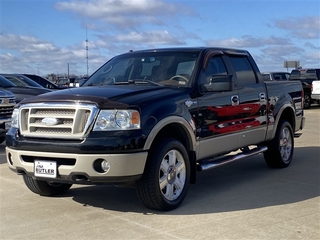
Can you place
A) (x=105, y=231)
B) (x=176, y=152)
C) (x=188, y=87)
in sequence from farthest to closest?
(x=188, y=87) → (x=176, y=152) → (x=105, y=231)

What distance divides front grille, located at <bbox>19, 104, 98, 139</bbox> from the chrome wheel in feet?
3.16

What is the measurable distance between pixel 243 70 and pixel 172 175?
258 cm

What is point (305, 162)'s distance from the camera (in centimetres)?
842

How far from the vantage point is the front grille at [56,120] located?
483 cm

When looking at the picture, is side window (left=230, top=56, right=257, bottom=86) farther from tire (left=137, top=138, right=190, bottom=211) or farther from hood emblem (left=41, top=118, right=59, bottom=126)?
hood emblem (left=41, top=118, right=59, bottom=126)

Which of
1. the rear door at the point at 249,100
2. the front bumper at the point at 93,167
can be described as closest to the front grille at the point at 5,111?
the rear door at the point at 249,100

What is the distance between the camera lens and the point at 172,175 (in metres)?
5.30

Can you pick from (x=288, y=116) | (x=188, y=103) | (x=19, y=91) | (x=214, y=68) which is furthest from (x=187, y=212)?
(x=19, y=91)

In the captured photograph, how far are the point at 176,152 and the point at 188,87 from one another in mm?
891

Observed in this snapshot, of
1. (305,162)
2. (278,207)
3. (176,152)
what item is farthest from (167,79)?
(305,162)

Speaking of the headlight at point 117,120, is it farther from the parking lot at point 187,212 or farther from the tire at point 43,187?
the tire at point 43,187

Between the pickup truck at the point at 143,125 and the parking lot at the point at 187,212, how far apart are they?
0.27 meters

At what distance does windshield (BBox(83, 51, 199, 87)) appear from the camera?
19.7 ft

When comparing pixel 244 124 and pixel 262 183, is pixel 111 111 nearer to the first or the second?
pixel 244 124
